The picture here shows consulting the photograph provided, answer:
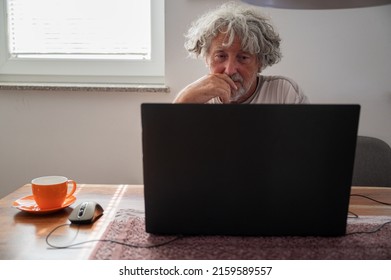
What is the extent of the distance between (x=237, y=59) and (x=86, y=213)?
0.78 meters

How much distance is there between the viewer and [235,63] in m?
1.33

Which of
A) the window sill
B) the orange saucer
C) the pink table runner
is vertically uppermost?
→ the window sill

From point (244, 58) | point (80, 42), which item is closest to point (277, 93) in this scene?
point (244, 58)

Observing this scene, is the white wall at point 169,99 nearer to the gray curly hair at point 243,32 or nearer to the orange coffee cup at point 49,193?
the gray curly hair at point 243,32

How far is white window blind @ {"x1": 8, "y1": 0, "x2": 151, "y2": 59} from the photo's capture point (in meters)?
1.96

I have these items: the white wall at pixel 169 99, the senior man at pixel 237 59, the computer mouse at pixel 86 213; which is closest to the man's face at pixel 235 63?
the senior man at pixel 237 59

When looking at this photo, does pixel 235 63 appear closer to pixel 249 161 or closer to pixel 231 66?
pixel 231 66

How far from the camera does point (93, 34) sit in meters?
1.98

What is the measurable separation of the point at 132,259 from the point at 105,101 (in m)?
1.35

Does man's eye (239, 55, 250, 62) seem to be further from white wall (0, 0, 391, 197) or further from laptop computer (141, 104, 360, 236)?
laptop computer (141, 104, 360, 236)

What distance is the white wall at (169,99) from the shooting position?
1783mm

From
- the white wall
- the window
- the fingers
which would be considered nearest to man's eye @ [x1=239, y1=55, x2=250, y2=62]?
the fingers

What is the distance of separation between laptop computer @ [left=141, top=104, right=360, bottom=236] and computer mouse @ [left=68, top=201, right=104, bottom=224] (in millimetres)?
187
